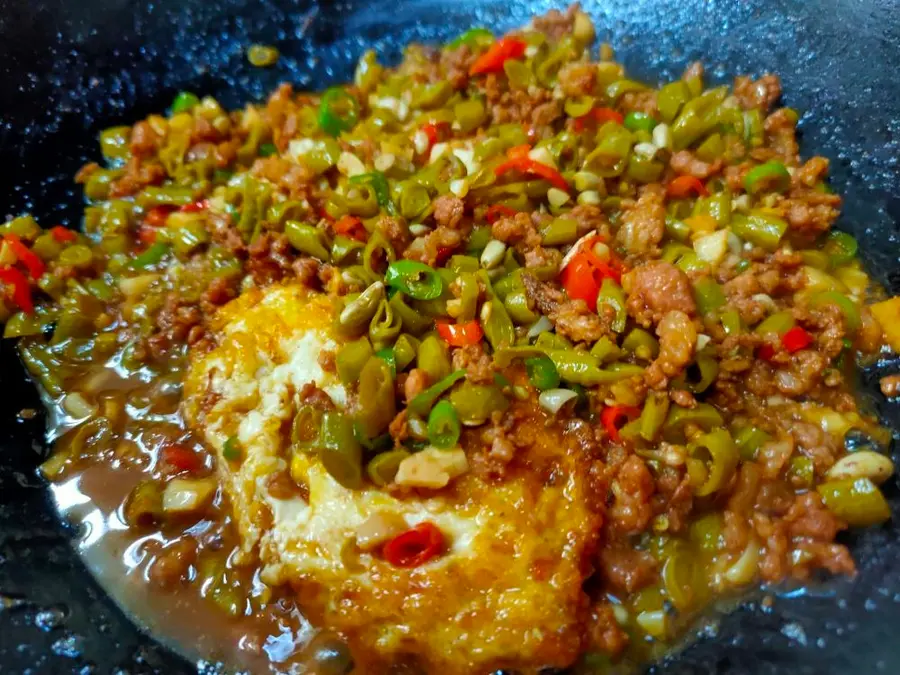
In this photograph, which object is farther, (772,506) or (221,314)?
(221,314)

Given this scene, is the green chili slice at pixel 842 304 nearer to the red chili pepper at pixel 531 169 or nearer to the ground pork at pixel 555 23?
the red chili pepper at pixel 531 169

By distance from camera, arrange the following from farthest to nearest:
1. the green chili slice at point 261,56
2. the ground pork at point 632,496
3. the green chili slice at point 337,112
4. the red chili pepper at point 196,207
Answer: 1. the green chili slice at point 261,56
2. the green chili slice at point 337,112
3. the red chili pepper at point 196,207
4. the ground pork at point 632,496

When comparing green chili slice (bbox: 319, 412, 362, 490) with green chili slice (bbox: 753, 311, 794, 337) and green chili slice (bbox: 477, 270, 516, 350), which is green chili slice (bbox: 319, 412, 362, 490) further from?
green chili slice (bbox: 753, 311, 794, 337)

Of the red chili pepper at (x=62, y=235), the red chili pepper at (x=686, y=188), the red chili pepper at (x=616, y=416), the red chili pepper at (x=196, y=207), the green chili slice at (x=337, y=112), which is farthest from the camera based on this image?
the green chili slice at (x=337, y=112)

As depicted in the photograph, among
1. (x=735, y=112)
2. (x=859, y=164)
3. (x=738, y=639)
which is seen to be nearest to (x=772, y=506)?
(x=738, y=639)

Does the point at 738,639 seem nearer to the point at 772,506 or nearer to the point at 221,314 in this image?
the point at 772,506

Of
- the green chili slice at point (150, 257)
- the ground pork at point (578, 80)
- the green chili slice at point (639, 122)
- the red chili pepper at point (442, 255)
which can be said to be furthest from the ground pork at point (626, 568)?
the green chili slice at point (150, 257)

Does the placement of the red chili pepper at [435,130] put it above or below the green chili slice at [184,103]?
below
